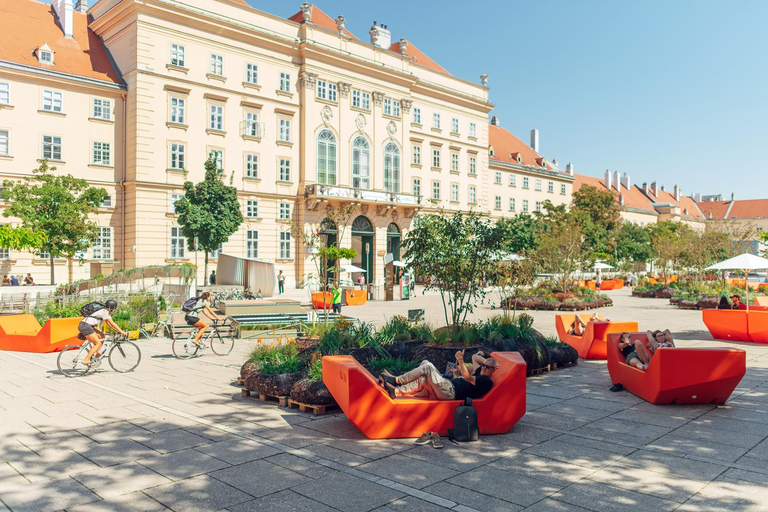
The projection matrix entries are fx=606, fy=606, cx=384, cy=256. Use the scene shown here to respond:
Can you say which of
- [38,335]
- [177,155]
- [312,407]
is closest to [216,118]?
[177,155]

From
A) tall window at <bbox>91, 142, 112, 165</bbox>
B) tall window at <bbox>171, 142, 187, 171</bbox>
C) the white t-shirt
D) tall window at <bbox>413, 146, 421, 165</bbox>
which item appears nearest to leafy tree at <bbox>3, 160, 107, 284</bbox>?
tall window at <bbox>91, 142, 112, 165</bbox>

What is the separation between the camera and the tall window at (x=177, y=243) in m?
35.6

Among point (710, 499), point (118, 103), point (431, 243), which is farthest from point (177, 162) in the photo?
point (710, 499)

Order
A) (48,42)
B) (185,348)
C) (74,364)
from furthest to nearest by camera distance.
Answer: (48,42), (185,348), (74,364)

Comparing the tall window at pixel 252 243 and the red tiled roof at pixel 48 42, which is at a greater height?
the red tiled roof at pixel 48 42

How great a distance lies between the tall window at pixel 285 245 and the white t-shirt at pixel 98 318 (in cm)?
2954

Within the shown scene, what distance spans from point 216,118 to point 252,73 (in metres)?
4.13

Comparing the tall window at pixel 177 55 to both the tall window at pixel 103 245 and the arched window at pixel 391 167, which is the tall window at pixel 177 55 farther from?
the arched window at pixel 391 167

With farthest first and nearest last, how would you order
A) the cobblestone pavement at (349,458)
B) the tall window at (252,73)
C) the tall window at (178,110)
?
1. the tall window at (252,73)
2. the tall window at (178,110)
3. the cobblestone pavement at (349,458)

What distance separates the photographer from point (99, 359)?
453 inches

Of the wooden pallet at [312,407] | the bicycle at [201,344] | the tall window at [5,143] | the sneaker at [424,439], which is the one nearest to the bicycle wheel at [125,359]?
the bicycle at [201,344]

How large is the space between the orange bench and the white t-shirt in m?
3.28

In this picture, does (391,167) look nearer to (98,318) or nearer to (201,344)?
(201,344)

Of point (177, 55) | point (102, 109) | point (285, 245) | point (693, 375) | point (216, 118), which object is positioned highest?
point (177, 55)
